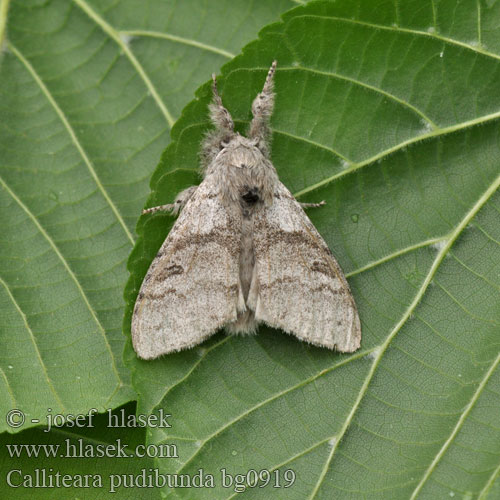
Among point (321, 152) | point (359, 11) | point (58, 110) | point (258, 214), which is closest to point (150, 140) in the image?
point (58, 110)

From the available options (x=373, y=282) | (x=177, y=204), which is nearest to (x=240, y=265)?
(x=177, y=204)

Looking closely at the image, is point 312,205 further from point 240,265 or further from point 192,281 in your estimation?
point 192,281

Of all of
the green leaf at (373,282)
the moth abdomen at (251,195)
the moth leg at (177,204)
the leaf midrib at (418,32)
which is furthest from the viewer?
the moth abdomen at (251,195)

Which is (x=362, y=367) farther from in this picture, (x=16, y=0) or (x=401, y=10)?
(x=16, y=0)

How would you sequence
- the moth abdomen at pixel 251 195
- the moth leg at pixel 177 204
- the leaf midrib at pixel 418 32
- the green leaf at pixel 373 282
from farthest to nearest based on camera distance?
the moth abdomen at pixel 251 195
the moth leg at pixel 177 204
the green leaf at pixel 373 282
the leaf midrib at pixel 418 32

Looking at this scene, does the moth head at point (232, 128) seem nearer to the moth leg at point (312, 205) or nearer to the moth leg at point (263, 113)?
the moth leg at point (263, 113)

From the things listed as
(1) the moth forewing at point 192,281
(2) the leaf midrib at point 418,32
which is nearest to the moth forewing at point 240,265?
(1) the moth forewing at point 192,281
